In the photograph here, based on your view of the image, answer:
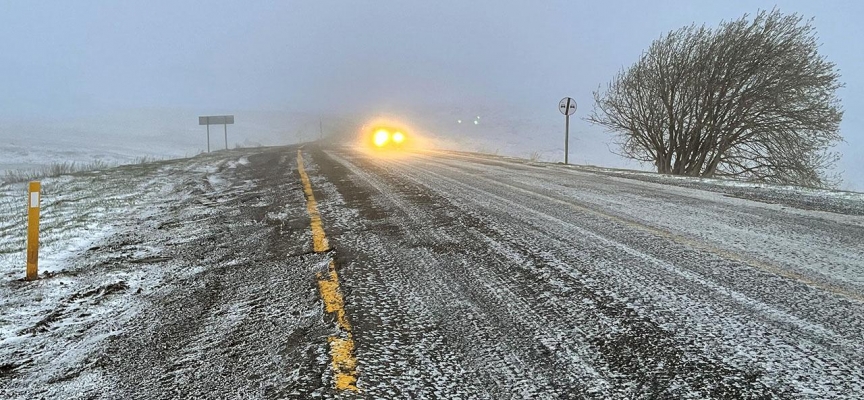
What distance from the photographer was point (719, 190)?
7574 mm

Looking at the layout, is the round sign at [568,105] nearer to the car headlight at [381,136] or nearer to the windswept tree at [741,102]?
the windswept tree at [741,102]

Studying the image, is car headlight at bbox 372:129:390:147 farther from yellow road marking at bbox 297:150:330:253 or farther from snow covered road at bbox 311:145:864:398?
snow covered road at bbox 311:145:864:398

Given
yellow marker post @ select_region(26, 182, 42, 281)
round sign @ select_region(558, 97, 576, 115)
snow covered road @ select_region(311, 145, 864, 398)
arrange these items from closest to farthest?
snow covered road @ select_region(311, 145, 864, 398) < yellow marker post @ select_region(26, 182, 42, 281) < round sign @ select_region(558, 97, 576, 115)

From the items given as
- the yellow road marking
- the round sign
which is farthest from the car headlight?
the yellow road marking

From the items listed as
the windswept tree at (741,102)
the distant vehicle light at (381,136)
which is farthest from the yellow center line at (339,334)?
the distant vehicle light at (381,136)

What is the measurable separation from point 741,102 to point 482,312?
51.9 ft

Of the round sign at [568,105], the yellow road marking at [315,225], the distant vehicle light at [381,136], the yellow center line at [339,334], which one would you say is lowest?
the yellow center line at [339,334]

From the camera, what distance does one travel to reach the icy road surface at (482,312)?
1837 millimetres

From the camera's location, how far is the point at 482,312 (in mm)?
2496

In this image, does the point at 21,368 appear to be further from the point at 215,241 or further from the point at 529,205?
the point at 529,205

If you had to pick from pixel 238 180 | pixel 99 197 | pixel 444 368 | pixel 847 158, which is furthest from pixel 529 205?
pixel 847 158

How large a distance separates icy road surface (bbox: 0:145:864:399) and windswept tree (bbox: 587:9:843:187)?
11.1 metres

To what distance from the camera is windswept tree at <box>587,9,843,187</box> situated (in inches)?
538

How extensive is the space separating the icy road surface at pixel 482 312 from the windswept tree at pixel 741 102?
11051mm
